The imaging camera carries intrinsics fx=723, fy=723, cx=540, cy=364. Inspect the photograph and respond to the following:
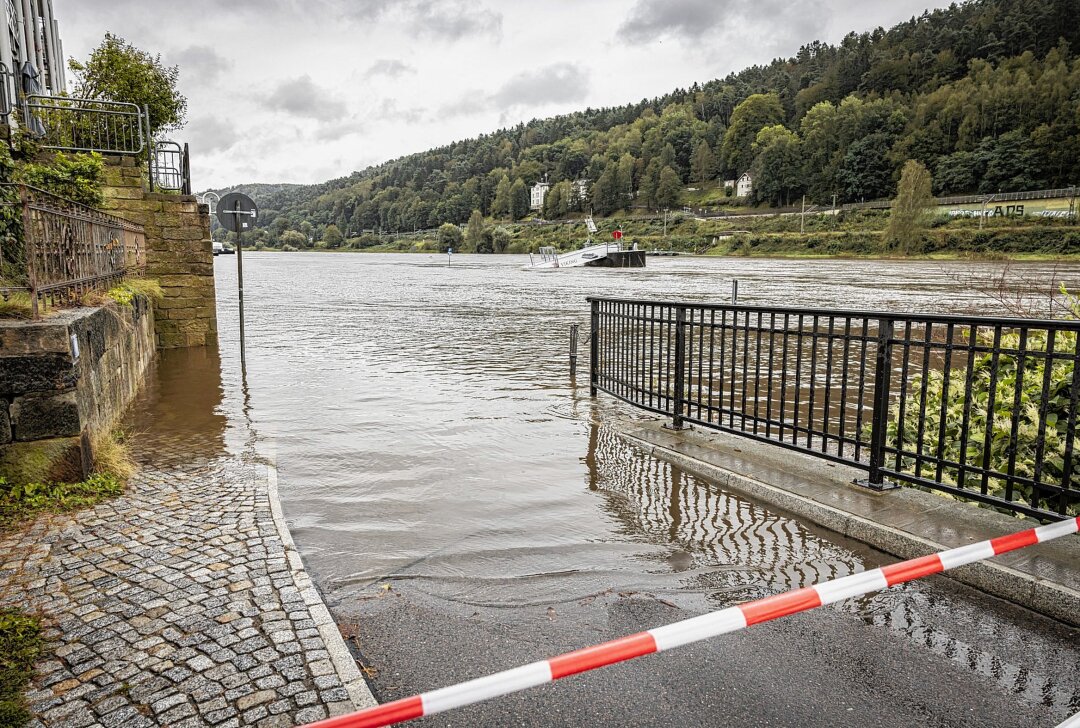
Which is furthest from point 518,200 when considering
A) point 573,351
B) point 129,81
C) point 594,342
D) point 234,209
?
point 594,342

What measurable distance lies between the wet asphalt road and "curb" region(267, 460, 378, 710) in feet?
0.35

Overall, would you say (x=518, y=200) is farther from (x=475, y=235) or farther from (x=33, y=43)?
(x=33, y=43)

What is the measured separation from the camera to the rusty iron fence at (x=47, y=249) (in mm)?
5551

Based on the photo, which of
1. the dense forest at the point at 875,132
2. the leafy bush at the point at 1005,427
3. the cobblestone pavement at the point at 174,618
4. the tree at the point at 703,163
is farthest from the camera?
the tree at the point at 703,163

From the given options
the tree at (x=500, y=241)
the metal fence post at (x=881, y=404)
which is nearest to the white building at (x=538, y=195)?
the tree at (x=500, y=241)

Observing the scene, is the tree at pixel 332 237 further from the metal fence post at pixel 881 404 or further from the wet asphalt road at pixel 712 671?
the wet asphalt road at pixel 712 671

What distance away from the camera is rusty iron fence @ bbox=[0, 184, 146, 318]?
555 centimetres

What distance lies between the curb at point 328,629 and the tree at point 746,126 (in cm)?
17322

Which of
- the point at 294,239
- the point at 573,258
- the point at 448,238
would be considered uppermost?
the point at 294,239

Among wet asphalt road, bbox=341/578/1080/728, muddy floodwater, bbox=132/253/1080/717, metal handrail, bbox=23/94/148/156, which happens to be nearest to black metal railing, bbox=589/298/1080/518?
muddy floodwater, bbox=132/253/1080/717

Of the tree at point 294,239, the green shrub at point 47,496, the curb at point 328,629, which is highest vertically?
the tree at point 294,239

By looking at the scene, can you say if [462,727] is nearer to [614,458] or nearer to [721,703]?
[721,703]

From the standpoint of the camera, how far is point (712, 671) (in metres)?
3.09

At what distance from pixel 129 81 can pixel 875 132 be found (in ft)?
469
